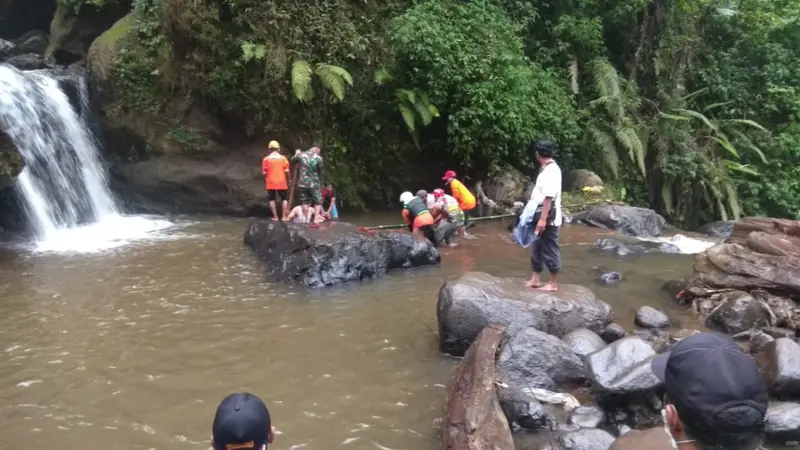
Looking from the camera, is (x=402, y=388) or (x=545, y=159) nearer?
(x=402, y=388)

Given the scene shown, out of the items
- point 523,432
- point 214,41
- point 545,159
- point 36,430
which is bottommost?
point 523,432

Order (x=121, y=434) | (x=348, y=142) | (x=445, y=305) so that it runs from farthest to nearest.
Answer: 1. (x=348, y=142)
2. (x=445, y=305)
3. (x=121, y=434)

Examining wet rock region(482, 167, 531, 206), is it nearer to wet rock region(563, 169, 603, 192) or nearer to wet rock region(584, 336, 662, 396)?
wet rock region(563, 169, 603, 192)

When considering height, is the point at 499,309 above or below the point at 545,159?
below

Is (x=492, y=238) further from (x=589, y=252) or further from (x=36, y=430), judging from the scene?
(x=36, y=430)

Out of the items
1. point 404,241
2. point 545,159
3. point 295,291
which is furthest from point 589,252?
point 295,291

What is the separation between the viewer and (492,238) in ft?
40.4

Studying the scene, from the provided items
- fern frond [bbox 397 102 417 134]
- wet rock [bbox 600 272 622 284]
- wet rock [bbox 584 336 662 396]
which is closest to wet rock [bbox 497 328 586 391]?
wet rock [bbox 584 336 662 396]

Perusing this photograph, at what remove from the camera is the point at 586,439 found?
4.84m

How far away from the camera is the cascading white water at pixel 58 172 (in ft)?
40.1

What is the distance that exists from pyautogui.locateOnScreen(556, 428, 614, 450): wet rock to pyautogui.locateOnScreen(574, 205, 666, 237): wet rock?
8922 millimetres

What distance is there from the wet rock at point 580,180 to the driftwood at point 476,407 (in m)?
10.8

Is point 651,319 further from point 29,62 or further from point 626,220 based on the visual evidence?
point 29,62

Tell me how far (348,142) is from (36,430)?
1079 centimetres
